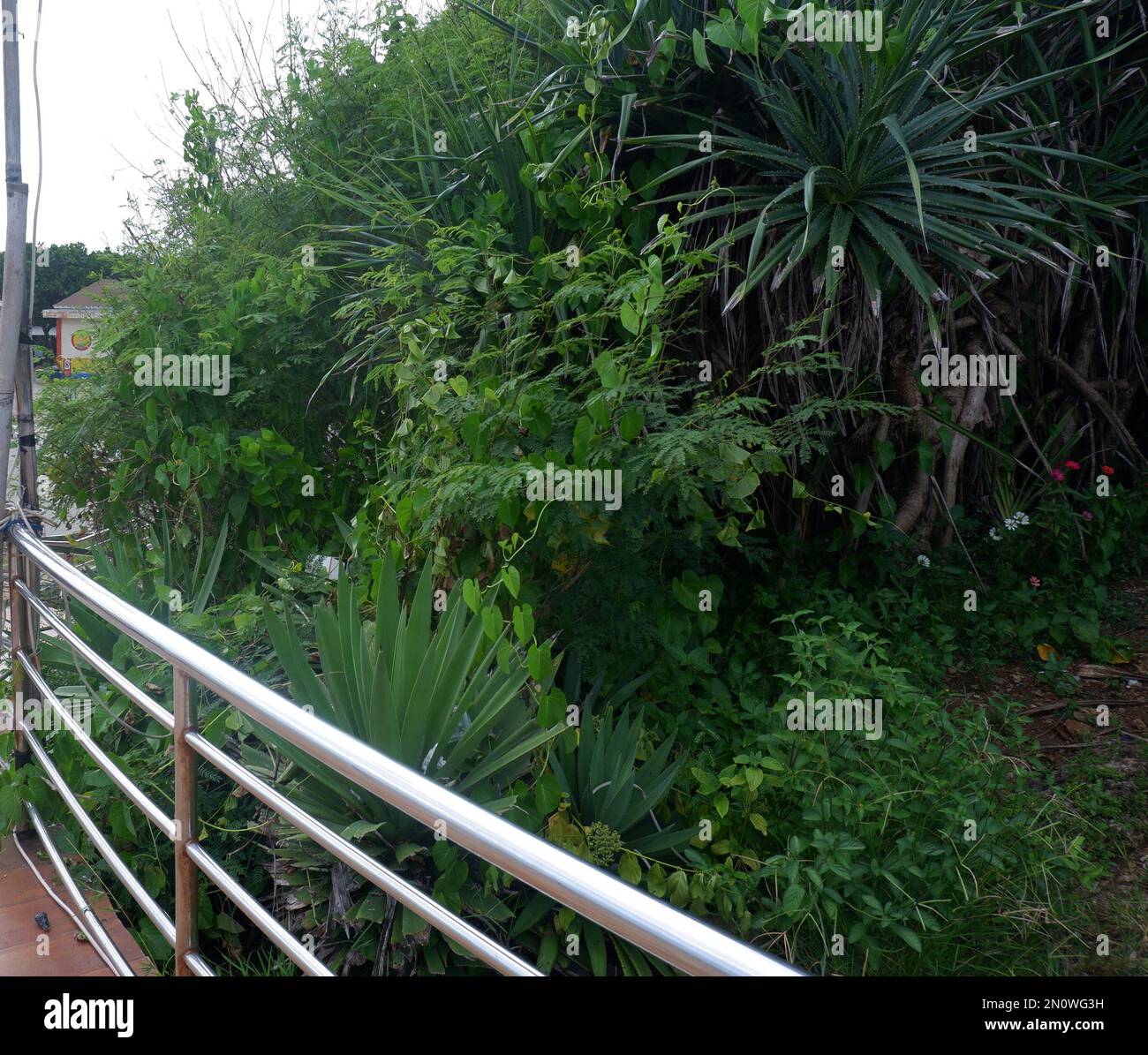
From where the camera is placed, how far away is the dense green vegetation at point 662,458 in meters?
2.47

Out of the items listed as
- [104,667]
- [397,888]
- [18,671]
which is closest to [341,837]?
[397,888]

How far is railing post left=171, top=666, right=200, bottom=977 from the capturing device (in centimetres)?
159

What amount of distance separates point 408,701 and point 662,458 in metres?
0.91

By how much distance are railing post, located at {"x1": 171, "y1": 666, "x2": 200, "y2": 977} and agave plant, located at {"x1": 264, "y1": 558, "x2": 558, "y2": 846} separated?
0.64 m

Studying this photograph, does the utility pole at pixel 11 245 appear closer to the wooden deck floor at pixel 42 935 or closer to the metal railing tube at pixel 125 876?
the metal railing tube at pixel 125 876

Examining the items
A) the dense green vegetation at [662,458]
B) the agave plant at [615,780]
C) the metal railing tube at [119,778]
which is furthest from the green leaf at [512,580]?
the metal railing tube at [119,778]

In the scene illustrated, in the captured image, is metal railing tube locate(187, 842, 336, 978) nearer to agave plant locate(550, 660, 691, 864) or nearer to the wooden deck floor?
the wooden deck floor

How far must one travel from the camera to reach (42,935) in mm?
2186

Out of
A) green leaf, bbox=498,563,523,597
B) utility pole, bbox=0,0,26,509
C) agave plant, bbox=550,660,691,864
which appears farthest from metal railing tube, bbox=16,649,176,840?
agave plant, bbox=550,660,691,864

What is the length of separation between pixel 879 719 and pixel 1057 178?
7.23ft

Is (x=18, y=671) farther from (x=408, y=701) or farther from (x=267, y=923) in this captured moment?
(x=267, y=923)

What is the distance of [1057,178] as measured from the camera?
11.7 feet
